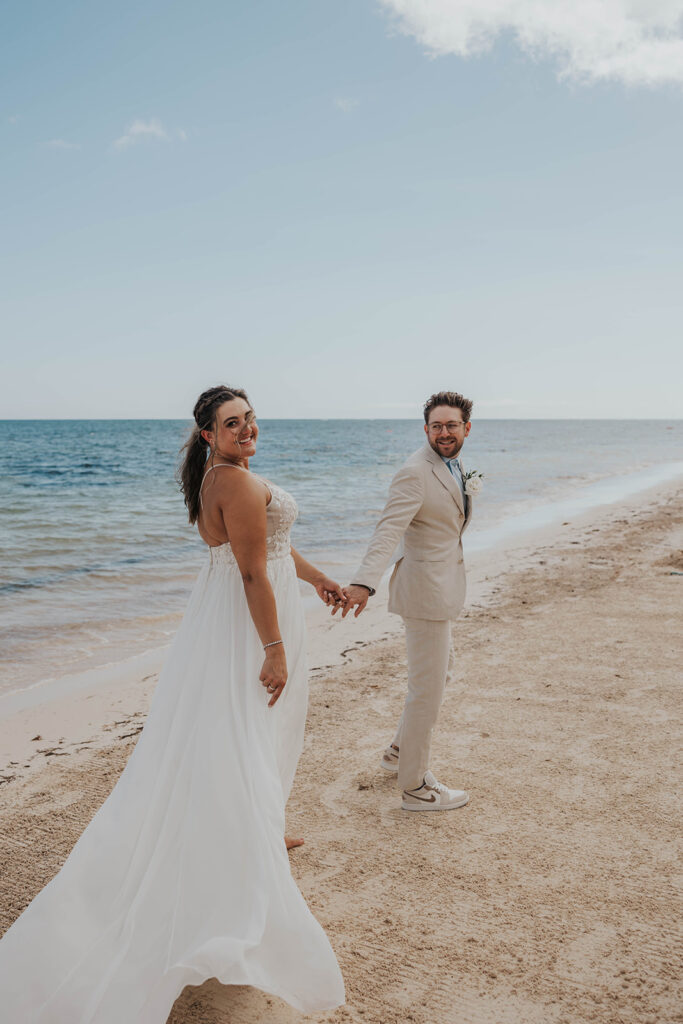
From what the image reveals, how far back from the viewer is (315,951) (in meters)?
2.42

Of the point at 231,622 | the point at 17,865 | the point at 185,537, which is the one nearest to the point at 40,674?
the point at 17,865

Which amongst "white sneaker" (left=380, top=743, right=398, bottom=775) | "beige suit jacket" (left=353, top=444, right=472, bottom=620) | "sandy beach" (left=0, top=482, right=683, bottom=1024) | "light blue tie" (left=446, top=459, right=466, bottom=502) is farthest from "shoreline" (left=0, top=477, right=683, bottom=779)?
"light blue tie" (left=446, top=459, right=466, bottom=502)

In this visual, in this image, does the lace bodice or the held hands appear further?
the held hands

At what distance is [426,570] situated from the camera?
12.6ft

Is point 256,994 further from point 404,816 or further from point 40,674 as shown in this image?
point 40,674

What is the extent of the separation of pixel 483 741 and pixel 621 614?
3393mm

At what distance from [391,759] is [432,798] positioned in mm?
477

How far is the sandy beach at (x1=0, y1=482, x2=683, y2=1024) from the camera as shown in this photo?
2678mm

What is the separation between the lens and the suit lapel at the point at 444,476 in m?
3.85

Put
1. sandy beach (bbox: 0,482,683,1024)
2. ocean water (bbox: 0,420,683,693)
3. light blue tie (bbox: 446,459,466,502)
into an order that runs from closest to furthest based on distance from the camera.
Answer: sandy beach (bbox: 0,482,683,1024) < light blue tie (bbox: 446,459,466,502) < ocean water (bbox: 0,420,683,693)

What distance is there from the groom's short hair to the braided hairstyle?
4.12 feet

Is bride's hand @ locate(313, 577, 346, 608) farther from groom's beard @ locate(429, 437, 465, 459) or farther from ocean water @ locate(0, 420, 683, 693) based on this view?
ocean water @ locate(0, 420, 683, 693)

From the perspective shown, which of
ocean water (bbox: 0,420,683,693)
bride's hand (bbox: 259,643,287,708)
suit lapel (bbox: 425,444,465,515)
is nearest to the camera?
bride's hand (bbox: 259,643,287,708)

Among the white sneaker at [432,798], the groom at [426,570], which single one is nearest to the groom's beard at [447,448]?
the groom at [426,570]
